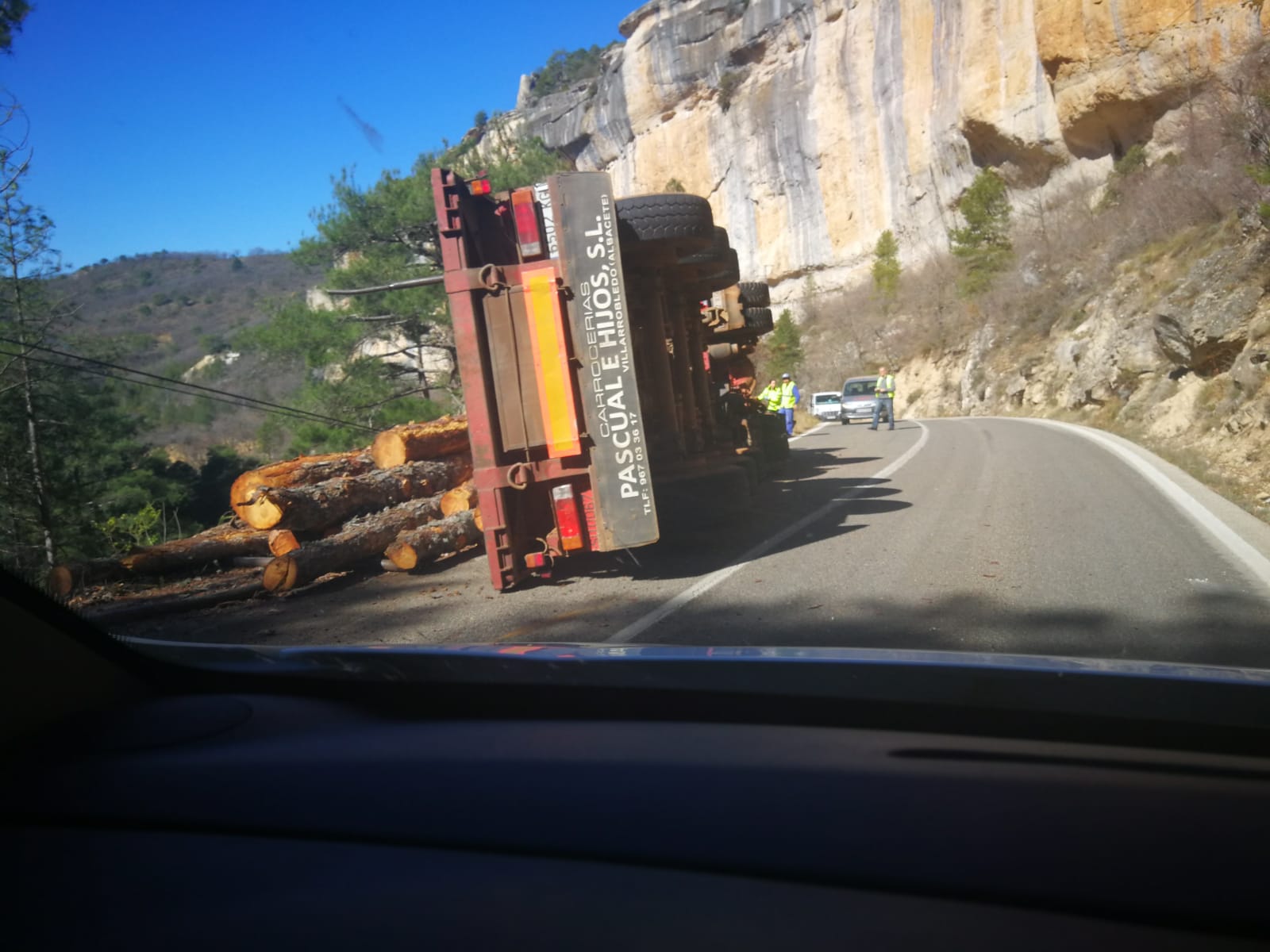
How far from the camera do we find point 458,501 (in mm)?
11242

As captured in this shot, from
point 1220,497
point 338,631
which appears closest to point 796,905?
point 338,631

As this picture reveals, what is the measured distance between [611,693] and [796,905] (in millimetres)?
932

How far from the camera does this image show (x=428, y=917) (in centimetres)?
164

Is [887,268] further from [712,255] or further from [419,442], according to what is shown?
[712,255]

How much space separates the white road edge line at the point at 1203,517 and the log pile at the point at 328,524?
285 inches

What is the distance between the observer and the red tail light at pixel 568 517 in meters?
7.73

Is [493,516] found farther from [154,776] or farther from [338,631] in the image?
[154,776]

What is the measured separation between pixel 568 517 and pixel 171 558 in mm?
5134

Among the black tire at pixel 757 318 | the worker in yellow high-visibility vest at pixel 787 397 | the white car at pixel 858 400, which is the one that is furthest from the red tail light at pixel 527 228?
the white car at pixel 858 400

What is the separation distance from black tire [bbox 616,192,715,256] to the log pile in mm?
3883

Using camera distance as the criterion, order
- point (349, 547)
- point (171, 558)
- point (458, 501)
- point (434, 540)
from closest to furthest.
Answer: point (349, 547), point (434, 540), point (171, 558), point (458, 501)

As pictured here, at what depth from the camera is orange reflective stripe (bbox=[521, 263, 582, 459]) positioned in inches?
296

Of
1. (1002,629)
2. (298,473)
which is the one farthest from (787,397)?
(1002,629)

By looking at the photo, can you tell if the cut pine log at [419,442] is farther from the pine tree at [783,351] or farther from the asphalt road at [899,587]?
the pine tree at [783,351]
